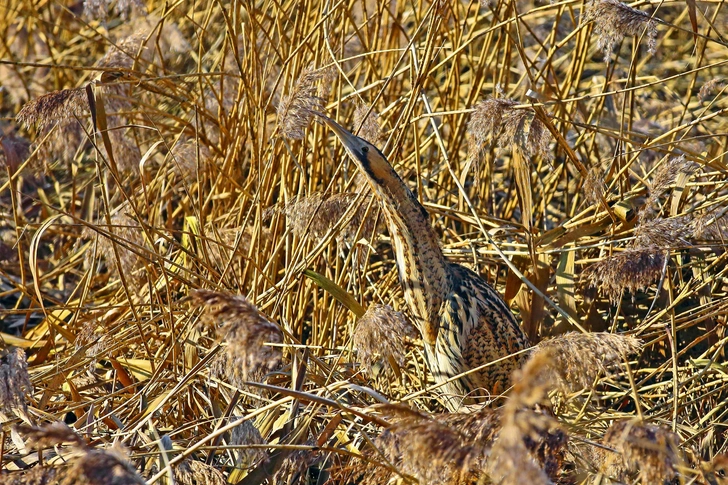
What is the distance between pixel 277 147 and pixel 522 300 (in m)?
0.79

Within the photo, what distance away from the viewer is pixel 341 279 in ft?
7.27

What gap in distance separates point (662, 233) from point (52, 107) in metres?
1.26

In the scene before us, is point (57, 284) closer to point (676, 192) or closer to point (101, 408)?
point (101, 408)

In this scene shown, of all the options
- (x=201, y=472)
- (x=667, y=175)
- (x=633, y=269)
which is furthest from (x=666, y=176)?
(x=201, y=472)

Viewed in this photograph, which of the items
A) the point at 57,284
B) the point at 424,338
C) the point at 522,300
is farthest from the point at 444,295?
the point at 57,284

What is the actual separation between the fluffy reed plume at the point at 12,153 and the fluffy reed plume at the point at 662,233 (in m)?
1.57

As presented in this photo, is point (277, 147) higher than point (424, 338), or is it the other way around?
point (277, 147)

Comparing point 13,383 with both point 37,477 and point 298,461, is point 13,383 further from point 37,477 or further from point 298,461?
point 298,461

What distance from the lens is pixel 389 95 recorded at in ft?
8.86

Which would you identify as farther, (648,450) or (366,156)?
(366,156)

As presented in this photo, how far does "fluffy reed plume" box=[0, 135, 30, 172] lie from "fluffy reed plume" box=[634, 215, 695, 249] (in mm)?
1566

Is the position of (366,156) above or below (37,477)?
above

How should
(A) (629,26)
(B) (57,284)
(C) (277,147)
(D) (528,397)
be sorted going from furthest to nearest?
1. (B) (57,284)
2. (C) (277,147)
3. (A) (629,26)
4. (D) (528,397)

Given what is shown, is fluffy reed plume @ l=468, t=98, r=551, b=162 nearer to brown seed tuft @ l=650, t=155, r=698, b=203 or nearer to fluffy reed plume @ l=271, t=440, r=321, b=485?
brown seed tuft @ l=650, t=155, r=698, b=203
